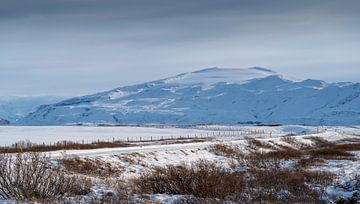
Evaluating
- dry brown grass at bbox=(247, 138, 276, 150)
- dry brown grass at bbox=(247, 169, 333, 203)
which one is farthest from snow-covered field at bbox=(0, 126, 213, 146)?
dry brown grass at bbox=(247, 169, 333, 203)

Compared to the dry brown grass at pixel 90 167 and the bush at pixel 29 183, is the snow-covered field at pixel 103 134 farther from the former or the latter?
the bush at pixel 29 183

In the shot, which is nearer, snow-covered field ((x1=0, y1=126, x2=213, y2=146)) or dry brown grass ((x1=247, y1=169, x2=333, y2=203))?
dry brown grass ((x1=247, y1=169, x2=333, y2=203))

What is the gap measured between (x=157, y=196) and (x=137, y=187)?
3301mm

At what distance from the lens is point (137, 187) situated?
22.7 meters

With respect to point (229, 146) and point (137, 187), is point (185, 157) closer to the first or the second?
point (229, 146)

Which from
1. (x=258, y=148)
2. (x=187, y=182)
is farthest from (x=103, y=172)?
(x=258, y=148)

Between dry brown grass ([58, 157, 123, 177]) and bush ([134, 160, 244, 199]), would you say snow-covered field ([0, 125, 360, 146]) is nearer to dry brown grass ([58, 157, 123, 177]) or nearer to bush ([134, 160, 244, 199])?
dry brown grass ([58, 157, 123, 177])

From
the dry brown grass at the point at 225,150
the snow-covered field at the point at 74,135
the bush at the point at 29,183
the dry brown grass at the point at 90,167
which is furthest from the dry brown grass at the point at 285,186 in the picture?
the snow-covered field at the point at 74,135

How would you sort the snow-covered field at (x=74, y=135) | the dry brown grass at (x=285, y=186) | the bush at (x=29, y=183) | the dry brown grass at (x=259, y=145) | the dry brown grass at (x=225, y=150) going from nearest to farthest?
the bush at (x=29, y=183)
the dry brown grass at (x=285, y=186)
the dry brown grass at (x=225, y=150)
the dry brown grass at (x=259, y=145)
the snow-covered field at (x=74, y=135)

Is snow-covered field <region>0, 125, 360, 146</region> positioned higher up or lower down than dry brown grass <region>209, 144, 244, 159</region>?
lower down

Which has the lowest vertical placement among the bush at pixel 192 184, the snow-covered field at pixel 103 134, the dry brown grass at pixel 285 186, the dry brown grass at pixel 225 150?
the snow-covered field at pixel 103 134

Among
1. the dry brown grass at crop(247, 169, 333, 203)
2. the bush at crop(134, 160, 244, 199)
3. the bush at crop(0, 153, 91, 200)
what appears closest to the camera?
the bush at crop(0, 153, 91, 200)

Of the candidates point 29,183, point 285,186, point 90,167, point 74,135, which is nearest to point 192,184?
point 29,183

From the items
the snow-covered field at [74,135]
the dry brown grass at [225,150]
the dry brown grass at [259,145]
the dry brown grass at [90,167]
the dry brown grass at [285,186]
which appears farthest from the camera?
the snow-covered field at [74,135]
